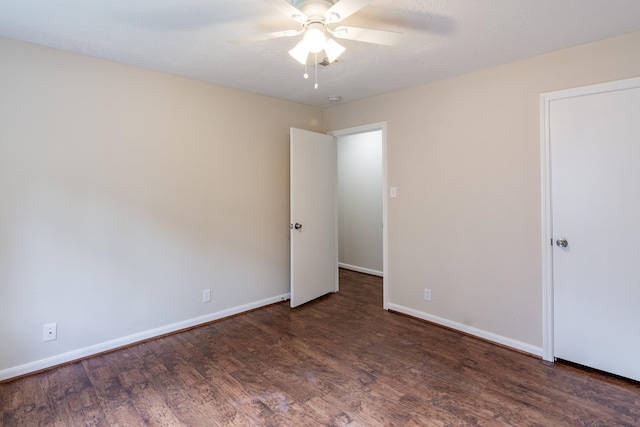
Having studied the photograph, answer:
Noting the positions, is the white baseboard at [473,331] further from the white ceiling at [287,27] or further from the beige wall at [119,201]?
the white ceiling at [287,27]

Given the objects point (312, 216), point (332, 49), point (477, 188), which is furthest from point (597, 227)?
point (312, 216)

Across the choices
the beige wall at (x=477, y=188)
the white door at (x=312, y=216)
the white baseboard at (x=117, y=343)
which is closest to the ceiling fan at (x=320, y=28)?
the beige wall at (x=477, y=188)

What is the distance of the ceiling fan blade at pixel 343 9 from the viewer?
151 cm

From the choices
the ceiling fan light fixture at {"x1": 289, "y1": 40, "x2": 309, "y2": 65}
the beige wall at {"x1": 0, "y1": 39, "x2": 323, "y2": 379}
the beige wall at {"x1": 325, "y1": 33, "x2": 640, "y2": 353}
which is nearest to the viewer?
the ceiling fan light fixture at {"x1": 289, "y1": 40, "x2": 309, "y2": 65}

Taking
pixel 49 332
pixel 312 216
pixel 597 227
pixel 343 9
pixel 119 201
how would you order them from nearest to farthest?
pixel 343 9
pixel 597 227
pixel 49 332
pixel 119 201
pixel 312 216

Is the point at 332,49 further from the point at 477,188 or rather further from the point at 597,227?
the point at 597,227

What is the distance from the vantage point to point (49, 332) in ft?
8.00

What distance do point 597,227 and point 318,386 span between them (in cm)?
221

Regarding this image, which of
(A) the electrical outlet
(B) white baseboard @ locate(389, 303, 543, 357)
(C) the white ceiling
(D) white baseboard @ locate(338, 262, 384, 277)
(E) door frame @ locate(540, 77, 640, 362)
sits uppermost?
(C) the white ceiling

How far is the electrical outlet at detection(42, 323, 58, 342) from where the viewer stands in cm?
242

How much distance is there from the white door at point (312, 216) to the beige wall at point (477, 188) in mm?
766

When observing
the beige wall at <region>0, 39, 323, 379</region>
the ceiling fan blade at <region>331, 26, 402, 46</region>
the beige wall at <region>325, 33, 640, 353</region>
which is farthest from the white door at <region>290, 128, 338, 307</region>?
the ceiling fan blade at <region>331, 26, 402, 46</region>

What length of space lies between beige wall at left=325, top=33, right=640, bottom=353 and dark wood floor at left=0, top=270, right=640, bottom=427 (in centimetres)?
40

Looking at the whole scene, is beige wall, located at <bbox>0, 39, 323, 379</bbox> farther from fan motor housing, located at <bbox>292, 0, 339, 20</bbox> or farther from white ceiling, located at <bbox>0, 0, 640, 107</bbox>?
fan motor housing, located at <bbox>292, 0, 339, 20</bbox>
